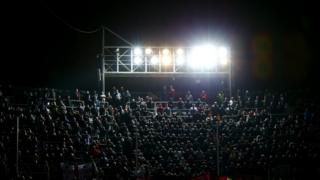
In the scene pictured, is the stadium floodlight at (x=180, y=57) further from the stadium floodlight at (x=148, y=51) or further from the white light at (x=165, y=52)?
the stadium floodlight at (x=148, y=51)

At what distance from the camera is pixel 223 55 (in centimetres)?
3641

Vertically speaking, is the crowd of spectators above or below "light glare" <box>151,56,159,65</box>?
below

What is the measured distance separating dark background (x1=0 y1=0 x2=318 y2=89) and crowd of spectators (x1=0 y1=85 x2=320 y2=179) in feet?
23.4

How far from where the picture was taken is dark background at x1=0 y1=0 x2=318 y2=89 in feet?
123

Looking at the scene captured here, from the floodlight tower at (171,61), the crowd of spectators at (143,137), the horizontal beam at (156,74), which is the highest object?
the floodlight tower at (171,61)

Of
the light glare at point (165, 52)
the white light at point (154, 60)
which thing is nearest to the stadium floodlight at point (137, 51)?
the white light at point (154, 60)

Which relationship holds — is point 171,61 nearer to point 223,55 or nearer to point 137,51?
point 137,51

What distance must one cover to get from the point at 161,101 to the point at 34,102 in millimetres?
8044

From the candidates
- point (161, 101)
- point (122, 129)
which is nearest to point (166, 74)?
point (161, 101)

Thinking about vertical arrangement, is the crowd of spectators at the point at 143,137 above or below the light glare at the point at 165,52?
below

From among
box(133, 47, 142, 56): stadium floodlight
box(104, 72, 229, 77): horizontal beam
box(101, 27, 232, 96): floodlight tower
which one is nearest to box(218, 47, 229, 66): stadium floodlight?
box(101, 27, 232, 96): floodlight tower

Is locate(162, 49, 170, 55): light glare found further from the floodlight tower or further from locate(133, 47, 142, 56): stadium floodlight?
locate(133, 47, 142, 56): stadium floodlight

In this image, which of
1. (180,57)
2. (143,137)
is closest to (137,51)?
(180,57)

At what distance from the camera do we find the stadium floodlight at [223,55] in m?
36.3
